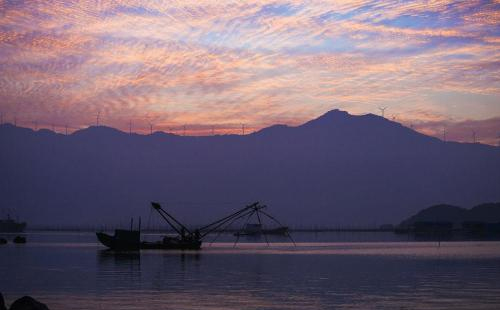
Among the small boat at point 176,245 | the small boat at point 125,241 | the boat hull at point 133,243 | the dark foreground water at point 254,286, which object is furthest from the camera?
the small boat at point 176,245

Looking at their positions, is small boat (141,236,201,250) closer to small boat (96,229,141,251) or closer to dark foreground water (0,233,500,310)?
small boat (96,229,141,251)

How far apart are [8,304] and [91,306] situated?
497cm

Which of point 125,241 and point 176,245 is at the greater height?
point 125,241

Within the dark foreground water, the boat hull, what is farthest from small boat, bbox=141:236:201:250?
the dark foreground water

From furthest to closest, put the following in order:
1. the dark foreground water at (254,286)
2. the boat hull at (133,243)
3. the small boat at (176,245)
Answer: the small boat at (176,245), the boat hull at (133,243), the dark foreground water at (254,286)

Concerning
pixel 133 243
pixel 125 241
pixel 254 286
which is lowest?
pixel 254 286

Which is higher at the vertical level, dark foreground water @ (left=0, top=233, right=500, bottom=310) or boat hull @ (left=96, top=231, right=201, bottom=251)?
boat hull @ (left=96, top=231, right=201, bottom=251)

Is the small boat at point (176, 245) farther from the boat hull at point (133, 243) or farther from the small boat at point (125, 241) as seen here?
the small boat at point (125, 241)

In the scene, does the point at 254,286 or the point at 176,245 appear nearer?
the point at 254,286

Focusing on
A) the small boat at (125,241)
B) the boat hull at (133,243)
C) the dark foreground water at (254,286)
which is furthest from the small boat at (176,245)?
the dark foreground water at (254,286)

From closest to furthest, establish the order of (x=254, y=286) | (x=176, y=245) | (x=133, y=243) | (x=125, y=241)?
(x=254, y=286) → (x=133, y=243) → (x=125, y=241) → (x=176, y=245)

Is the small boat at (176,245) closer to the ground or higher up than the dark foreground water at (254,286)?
higher up

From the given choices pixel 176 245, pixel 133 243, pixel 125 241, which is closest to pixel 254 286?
pixel 133 243

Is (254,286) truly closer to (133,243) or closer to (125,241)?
(133,243)
